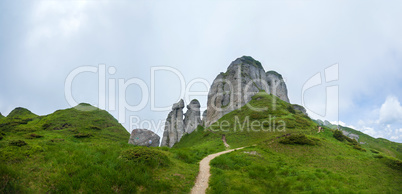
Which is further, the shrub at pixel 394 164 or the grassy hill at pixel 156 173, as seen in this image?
the shrub at pixel 394 164

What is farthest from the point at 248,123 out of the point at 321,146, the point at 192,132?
the point at 192,132

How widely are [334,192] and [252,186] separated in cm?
547

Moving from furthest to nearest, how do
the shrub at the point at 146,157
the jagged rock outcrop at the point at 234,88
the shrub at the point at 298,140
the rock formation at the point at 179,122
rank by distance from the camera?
the rock formation at the point at 179,122, the jagged rock outcrop at the point at 234,88, the shrub at the point at 298,140, the shrub at the point at 146,157

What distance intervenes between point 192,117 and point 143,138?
141 ft

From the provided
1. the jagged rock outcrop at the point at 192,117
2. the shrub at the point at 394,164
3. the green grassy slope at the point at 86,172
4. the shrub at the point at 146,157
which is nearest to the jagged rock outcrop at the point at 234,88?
the jagged rock outcrop at the point at 192,117

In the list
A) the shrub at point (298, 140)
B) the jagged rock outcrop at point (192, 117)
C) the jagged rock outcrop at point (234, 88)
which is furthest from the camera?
the jagged rock outcrop at point (192, 117)

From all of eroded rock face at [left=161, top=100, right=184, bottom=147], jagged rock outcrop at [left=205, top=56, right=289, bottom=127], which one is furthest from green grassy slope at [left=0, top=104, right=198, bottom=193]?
eroded rock face at [left=161, top=100, right=184, bottom=147]

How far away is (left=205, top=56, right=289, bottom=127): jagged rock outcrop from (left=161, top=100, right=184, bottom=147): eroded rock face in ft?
45.6

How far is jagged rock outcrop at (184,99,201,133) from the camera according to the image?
81500 mm

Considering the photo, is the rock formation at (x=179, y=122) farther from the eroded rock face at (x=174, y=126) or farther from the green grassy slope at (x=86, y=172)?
the green grassy slope at (x=86, y=172)

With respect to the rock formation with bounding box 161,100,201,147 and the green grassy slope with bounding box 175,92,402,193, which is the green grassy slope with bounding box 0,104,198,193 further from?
the rock formation with bounding box 161,100,201,147

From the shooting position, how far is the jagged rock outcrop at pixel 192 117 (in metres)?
81.5

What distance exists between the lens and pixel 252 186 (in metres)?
12.1

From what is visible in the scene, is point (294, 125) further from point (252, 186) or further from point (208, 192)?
point (208, 192)
